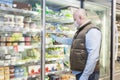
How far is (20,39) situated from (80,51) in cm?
78

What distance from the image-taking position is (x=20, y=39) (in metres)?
2.68

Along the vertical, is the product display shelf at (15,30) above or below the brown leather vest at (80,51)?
above

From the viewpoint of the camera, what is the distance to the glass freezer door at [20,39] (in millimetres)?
2506

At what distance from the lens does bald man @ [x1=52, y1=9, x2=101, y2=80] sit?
2328 millimetres

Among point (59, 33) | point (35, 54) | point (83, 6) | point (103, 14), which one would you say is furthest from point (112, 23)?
point (35, 54)

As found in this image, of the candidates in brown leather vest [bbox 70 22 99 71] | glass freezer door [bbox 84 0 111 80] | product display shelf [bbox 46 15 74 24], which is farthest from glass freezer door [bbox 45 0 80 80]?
brown leather vest [bbox 70 22 99 71]

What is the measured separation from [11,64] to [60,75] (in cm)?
103

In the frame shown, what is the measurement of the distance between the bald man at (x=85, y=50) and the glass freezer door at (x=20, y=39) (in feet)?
1.73

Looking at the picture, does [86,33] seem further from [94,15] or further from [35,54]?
[94,15]

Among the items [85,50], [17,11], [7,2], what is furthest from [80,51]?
[7,2]

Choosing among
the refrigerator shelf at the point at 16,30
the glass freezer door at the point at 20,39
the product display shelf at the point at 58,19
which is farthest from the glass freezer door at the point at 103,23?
the refrigerator shelf at the point at 16,30

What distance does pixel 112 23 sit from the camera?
3.45 m

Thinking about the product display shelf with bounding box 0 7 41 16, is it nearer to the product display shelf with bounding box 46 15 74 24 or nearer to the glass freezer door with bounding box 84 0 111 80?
the product display shelf with bounding box 46 15 74 24

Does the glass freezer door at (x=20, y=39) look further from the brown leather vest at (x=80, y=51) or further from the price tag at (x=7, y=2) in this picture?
the brown leather vest at (x=80, y=51)
